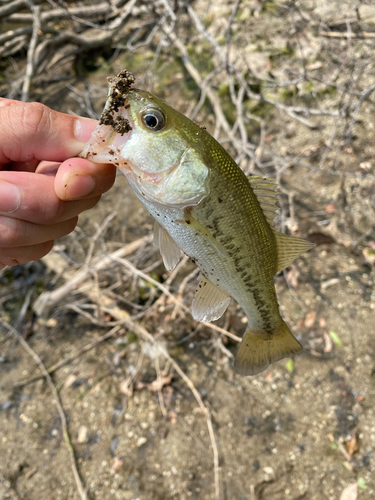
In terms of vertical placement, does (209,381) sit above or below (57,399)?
above

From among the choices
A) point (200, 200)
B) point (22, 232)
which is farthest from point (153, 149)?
point (22, 232)

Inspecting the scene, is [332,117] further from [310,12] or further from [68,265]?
[68,265]

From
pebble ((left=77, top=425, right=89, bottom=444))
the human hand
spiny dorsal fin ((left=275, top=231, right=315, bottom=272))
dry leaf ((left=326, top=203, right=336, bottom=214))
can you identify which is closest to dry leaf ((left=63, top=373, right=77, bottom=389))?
pebble ((left=77, top=425, right=89, bottom=444))

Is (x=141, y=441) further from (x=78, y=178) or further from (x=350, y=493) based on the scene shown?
(x=78, y=178)

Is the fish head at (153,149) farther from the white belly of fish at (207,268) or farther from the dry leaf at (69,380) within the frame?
the dry leaf at (69,380)

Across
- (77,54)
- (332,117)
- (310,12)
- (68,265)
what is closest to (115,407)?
(68,265)

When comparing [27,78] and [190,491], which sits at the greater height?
[27,78]

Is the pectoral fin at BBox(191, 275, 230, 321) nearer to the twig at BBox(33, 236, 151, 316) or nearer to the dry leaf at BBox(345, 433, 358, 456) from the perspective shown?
the twig at BBox(33, 236, 151, 316)
